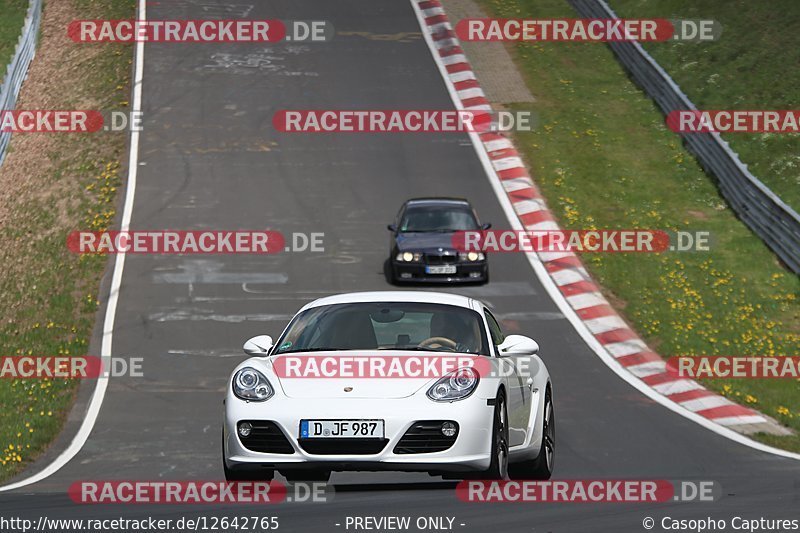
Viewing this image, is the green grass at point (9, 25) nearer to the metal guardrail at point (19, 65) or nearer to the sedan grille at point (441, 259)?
the metal guardrail at point (19, 65)

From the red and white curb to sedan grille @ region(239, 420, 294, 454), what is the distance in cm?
952

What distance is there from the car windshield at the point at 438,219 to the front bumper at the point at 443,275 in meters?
1.11

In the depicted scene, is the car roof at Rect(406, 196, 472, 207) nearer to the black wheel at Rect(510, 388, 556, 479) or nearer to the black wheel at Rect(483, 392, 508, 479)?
the black wheel at Rect(510, 388, 556, 479)

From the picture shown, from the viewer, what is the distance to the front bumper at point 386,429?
9.62 meters

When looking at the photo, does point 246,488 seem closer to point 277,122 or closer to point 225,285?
point 225,285

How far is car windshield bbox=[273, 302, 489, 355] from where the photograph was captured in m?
10.8

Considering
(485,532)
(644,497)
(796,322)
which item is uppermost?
(485,532)

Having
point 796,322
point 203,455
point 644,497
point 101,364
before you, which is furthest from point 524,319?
point 644,497

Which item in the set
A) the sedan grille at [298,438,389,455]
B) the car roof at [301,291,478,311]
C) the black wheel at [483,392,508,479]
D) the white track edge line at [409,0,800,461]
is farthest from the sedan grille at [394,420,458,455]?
the white track edge line at [409,0,800,461]

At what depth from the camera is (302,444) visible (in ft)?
31.7

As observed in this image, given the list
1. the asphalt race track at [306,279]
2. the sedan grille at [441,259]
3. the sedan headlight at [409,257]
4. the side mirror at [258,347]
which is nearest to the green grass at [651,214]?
the asphalt race track at [306,279]

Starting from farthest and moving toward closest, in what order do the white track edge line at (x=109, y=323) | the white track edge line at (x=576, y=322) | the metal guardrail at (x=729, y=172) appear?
1. the metal guardrail at (x=729, y=172)
2. the white track edge line at (x=576, y=322)
3. the white track edge line at (x=109, y=323)

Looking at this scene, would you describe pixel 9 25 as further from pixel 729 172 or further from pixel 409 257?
pixel 409 257

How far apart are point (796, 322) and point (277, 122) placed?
14383 millimetres
